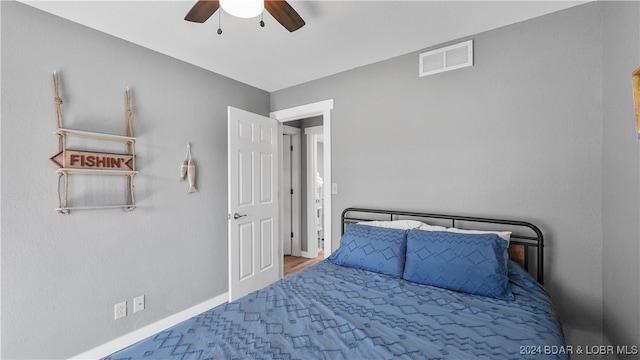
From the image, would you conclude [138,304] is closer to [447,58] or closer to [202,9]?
[202,9]

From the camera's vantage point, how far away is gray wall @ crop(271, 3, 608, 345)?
1795 mm

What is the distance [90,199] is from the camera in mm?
2037

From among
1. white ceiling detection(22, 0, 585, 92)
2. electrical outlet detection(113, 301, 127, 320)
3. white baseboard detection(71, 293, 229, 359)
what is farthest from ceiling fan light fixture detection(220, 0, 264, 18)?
white baseboard detection(71, 293, 229, 359)

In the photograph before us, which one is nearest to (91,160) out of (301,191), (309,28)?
(309,28)

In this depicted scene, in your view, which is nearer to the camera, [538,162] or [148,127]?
[538,162]

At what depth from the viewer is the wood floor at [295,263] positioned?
3940 millimetres

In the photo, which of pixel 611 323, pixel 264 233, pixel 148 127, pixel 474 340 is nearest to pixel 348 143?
pixel 264 233

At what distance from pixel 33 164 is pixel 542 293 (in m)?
3.32

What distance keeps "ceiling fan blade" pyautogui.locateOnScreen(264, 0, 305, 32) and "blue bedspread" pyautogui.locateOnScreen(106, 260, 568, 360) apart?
5.34 ft

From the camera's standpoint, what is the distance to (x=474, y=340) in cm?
119

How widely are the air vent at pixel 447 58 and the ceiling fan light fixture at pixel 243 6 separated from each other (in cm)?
159

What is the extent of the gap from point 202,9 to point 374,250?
6.17 ft

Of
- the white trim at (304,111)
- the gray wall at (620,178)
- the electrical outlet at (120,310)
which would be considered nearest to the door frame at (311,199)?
the white trim at (304,111)

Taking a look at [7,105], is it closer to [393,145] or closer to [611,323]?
[393,145]
